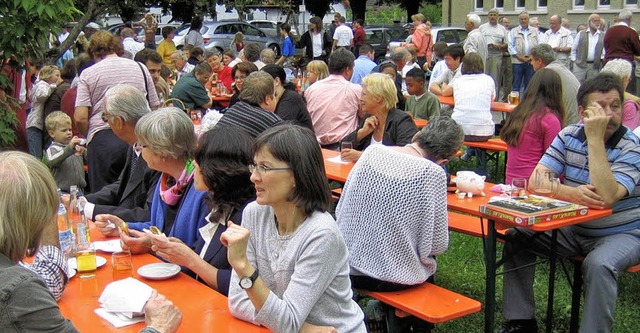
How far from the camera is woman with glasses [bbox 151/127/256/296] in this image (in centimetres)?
301

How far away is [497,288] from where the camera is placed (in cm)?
505

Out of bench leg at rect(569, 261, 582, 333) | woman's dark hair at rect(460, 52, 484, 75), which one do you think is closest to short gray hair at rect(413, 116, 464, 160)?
bench leg at rect(569, 261, 582, 333)

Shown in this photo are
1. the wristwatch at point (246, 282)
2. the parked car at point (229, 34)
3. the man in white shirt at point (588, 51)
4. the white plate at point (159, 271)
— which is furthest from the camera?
the parked car at point (229, 34)

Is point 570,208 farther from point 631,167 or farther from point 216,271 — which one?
point 216,271

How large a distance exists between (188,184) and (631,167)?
7.91ft

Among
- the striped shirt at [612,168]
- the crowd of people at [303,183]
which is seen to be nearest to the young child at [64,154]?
the crowd of people at [303,183]

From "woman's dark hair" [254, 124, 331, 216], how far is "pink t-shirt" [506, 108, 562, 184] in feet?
9.51

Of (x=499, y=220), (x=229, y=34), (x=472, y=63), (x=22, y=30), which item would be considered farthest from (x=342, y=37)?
(x=499, y=220)

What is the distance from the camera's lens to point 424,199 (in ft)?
10.9

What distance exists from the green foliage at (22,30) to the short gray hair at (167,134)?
84.9 inches

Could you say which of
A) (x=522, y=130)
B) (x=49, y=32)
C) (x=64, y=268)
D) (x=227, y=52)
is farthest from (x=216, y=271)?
(x=227, y=52)

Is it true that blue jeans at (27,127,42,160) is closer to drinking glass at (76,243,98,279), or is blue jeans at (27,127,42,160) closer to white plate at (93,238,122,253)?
white plate at (93,238,122,253)

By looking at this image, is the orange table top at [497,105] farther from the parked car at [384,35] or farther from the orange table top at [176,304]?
the parked car at [384,35]

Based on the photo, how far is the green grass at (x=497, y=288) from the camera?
14.7 feet
